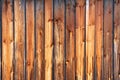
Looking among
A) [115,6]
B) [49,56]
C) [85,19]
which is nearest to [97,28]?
[85,19]

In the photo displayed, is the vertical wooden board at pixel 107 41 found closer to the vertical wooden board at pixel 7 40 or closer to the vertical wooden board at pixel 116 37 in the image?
the vertical wooden board at pixel 116 37

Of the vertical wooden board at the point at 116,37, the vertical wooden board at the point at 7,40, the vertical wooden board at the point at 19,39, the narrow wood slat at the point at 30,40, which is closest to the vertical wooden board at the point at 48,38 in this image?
the narrow wood slat at the point at 30,40

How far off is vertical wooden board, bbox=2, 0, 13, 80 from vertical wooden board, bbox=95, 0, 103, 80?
35.5 inches

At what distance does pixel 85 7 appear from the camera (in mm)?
2299

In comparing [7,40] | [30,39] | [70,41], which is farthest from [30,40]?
[70,41]

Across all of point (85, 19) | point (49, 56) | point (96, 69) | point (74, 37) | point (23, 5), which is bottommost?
point (96, 69)

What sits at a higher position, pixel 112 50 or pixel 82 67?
pixel 112 50

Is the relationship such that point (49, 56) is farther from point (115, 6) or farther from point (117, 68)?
point (115, 6)

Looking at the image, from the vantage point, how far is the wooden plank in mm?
2301

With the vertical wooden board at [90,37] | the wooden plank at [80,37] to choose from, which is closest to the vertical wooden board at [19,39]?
the wooden plank at [80,37]

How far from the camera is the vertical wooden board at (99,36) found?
2303 mm

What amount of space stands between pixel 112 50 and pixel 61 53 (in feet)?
1.78

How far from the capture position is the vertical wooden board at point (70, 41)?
230 cm

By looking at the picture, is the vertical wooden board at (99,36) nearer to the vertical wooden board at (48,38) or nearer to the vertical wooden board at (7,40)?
the vertical wooden board at (48,38)
